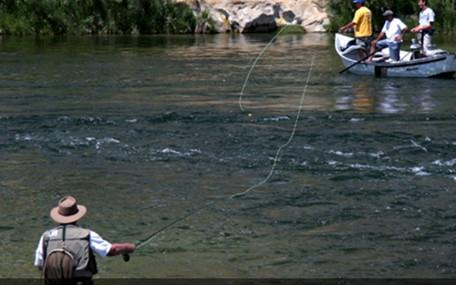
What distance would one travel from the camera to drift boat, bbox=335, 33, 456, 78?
24938 mm

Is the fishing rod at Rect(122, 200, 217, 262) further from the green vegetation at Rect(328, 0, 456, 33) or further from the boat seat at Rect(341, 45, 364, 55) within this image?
the green vegetation at Rect(328, 0, 456, 33)

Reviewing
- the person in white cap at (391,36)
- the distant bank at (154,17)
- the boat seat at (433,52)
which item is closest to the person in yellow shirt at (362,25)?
the person in white cap at (391,36)

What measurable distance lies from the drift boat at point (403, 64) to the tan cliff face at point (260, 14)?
30.4 metres

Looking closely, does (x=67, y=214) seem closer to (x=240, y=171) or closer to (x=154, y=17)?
(x=240, y=171)

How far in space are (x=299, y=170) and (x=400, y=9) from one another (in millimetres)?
42344

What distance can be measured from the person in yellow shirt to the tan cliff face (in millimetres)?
30386

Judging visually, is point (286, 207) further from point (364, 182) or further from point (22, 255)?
point (22, 255)

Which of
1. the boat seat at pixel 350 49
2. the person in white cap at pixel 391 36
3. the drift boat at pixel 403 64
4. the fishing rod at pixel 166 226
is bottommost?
the fishing rod at pixel 166 226

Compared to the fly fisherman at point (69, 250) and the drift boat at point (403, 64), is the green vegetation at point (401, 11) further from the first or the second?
the fly fisherman at point (69, 250)

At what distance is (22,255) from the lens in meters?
10.3

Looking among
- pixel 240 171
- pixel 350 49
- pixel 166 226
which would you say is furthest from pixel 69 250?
pixel 350 49

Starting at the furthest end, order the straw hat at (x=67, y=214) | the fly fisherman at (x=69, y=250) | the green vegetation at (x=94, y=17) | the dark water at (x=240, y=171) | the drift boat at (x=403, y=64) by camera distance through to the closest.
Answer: the green vegetation at (x=94, y=17)
the drift boat at (x=403, y=64)
the dark water at (x=240, y=171)
the straw hat at (x=67, y=214)
the fly fisherman at (x=69, y=250)

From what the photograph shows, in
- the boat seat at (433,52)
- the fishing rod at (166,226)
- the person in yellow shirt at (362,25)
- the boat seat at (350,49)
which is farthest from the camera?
the boat seat at (350,49)

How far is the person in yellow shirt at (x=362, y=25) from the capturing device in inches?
1039
